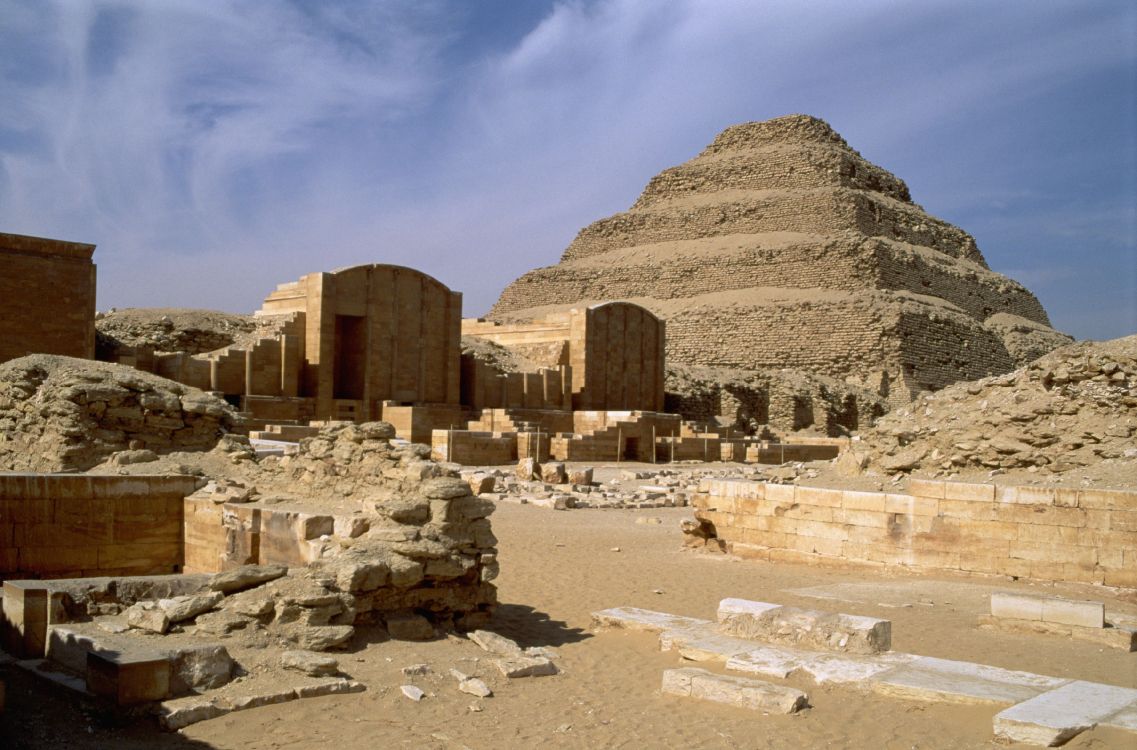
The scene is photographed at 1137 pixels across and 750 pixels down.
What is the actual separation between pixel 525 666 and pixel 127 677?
214 cm

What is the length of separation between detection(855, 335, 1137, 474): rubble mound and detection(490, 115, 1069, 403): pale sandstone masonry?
129ft

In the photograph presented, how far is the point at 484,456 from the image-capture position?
844 inches

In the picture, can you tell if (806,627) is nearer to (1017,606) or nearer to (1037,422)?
(1017,606)

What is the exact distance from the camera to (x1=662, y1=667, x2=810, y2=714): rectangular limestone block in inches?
195

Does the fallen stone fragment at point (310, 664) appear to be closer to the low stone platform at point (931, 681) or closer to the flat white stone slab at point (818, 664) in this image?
the low stone platform at point (931, 681)

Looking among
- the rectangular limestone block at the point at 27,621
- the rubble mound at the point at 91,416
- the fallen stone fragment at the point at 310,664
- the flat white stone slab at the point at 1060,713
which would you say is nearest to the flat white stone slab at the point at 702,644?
the flat white stone slab at the point at 1060,713

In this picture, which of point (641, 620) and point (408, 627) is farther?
point (641, 620)

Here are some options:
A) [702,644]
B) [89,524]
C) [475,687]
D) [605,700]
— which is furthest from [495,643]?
[89,524]

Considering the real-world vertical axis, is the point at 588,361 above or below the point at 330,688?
above

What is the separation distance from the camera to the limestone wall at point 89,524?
7.77 meters

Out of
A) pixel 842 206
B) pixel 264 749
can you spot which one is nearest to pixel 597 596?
pixel 264 749

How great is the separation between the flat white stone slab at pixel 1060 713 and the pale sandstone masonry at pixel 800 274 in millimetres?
45090

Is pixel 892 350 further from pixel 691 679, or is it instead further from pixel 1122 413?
pixel 691 679

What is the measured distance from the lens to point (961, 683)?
5.15m
